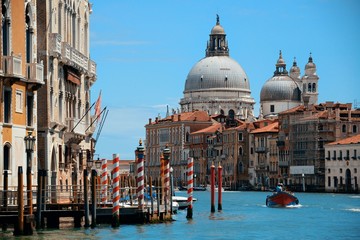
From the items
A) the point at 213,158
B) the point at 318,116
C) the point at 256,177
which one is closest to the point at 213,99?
the point at 213,158

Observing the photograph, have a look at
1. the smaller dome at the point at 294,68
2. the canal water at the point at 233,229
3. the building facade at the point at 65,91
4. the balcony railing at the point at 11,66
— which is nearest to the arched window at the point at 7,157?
the building facade at the point at 65,91

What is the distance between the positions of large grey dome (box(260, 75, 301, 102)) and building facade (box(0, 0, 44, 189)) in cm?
13667

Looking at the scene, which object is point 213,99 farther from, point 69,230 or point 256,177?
point 69,230

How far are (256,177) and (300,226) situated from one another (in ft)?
323

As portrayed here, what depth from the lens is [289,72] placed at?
6949 inches

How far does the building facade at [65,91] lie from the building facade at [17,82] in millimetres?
1598

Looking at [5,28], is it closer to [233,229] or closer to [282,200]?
[233,229]

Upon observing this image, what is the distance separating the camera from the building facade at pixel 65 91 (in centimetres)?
3434

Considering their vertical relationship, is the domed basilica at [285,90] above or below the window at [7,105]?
above

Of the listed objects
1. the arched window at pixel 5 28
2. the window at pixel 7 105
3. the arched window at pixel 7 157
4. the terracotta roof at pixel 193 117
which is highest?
the terracotta roof at pixel 193 117

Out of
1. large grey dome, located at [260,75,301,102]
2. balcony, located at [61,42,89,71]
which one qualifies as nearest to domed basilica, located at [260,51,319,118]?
large grey dome, located at [260,75,301,102]

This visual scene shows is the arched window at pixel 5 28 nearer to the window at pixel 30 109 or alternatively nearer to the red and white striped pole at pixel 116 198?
the window at pixel 30 109

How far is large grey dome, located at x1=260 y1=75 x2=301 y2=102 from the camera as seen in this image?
168m

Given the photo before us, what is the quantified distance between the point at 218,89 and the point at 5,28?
A: 142498mm
